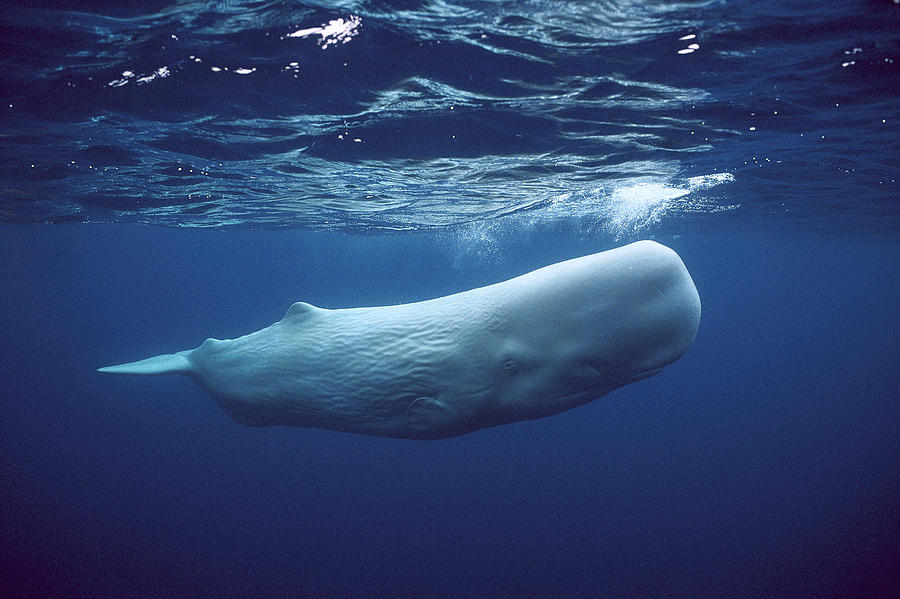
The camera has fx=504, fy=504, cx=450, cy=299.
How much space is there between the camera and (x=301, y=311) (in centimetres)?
489

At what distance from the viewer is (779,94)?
9.28 meters

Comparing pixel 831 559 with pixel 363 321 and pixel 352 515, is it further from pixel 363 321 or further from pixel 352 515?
pixel 363 321

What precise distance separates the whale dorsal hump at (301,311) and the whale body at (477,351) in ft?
0.05

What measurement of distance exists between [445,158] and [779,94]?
736cm

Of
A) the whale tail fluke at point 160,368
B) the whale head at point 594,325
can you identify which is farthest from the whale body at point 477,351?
the whale tail fluke at point 160,368

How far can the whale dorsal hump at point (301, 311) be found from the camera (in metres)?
4.83

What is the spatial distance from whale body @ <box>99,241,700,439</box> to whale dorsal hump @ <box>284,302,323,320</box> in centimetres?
2

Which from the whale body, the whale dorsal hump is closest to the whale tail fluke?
the whale body

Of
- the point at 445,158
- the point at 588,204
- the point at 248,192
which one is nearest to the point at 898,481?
the point at 588,204

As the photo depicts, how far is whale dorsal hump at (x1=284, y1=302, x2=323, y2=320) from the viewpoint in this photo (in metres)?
4.83

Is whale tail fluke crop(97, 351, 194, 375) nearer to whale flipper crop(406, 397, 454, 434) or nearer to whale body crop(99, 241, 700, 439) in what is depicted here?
whale body crop(99, 241, 700, 439)

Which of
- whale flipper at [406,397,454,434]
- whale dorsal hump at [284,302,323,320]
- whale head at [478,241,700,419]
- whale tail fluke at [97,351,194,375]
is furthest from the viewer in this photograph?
whale tail fluke at [97,351,194,375]

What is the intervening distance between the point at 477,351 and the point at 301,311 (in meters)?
2.13

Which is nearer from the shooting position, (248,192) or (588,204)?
(248,192)
